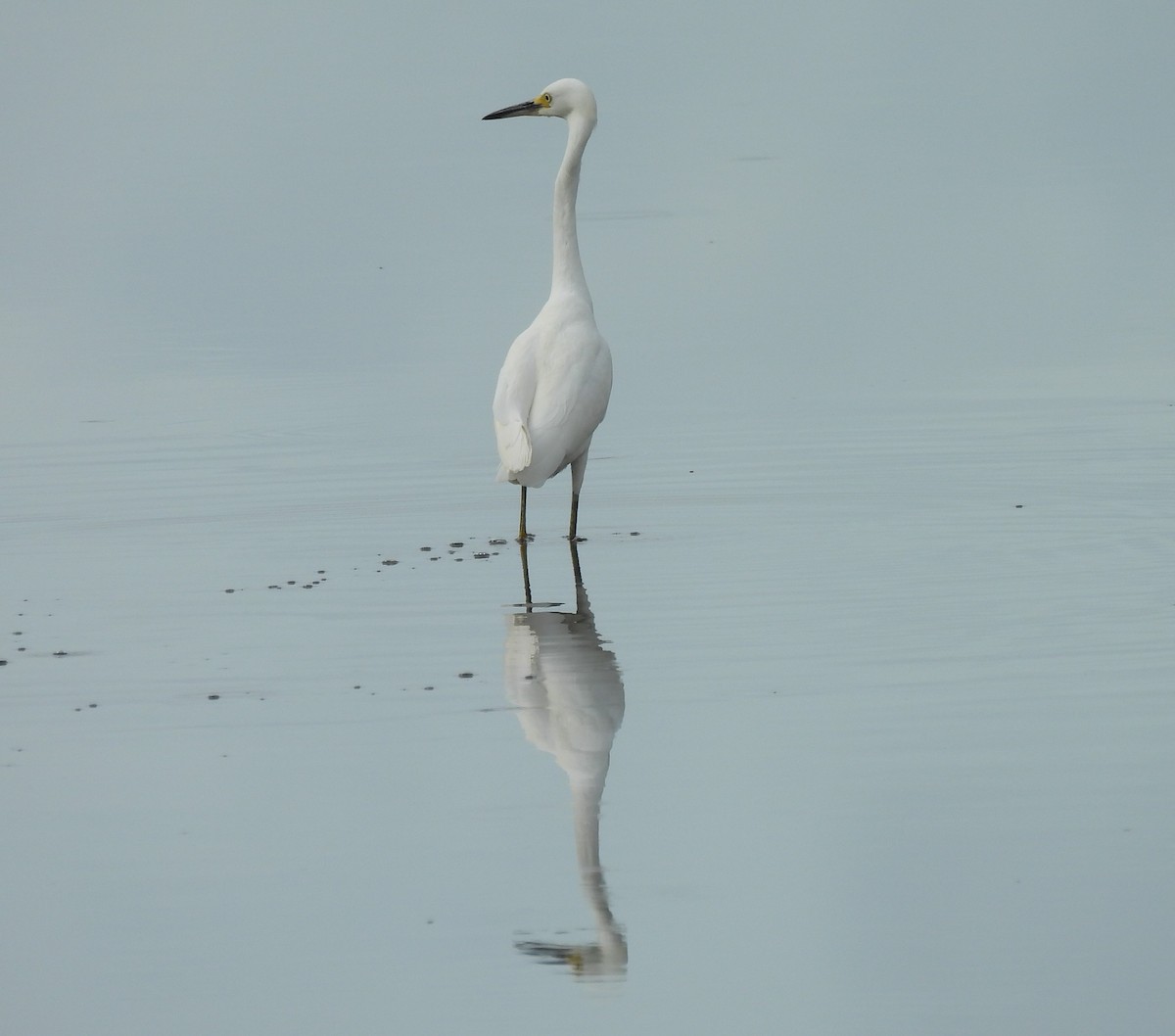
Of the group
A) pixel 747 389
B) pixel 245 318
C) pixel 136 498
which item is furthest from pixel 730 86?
pixel 136 498

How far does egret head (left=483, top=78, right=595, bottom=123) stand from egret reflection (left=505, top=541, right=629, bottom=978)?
3.76 metres

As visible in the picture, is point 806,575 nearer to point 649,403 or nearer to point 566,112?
point 566,112

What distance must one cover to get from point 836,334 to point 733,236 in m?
5.27

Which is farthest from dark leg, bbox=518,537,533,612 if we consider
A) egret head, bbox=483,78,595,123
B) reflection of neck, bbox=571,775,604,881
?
reflection of neck, bbox=571,775,604,881

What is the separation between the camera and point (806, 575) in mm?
11516

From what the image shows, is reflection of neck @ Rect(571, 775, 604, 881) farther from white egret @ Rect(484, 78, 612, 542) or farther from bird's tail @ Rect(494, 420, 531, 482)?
white egret @ Rect(484, 78, 612, 542)

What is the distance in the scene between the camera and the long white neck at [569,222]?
13.7m

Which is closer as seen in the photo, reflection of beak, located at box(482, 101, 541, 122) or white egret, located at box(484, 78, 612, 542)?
white egret, located at box(484, 78, 612, 542)

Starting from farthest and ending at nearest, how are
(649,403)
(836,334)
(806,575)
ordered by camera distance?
(836,334) → (649,403) → (806,575)

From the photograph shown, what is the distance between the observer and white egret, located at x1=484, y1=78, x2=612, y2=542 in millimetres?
12578

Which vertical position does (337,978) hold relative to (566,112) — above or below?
below

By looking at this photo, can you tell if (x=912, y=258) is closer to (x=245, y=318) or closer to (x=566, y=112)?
(x=245, y=318)

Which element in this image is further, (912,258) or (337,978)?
(912,258)

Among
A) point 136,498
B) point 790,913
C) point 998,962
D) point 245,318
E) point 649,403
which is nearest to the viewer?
point 998,962
